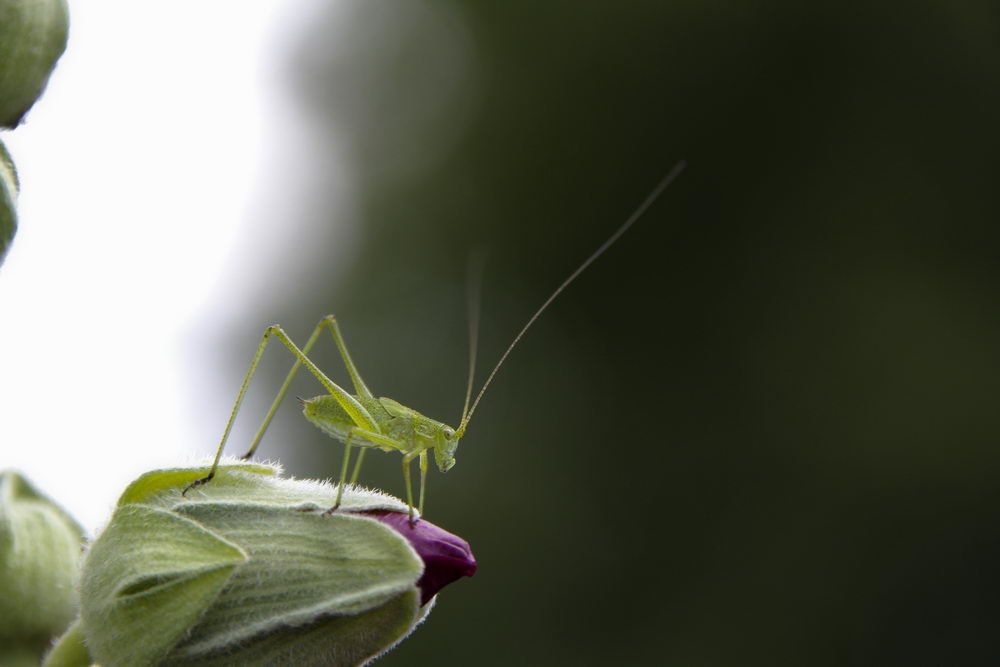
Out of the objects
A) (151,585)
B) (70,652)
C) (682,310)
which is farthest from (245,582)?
(682,310)

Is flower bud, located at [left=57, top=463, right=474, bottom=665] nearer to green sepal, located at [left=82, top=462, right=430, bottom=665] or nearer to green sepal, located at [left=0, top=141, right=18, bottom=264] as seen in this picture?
green sepal, located at [left=82, top=462, right=430, bottom=665]

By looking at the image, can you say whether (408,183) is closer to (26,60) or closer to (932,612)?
(932,612)

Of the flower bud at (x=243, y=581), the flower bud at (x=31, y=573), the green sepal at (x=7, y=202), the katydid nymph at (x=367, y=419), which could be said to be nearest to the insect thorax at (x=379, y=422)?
the katydid nymph at (x=367, y=419)

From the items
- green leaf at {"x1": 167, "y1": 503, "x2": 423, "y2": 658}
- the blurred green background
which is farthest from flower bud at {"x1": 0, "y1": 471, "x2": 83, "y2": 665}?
the blurred green background

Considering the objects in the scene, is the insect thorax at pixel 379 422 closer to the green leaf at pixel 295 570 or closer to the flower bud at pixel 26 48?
the green leaf at pixel 295 570

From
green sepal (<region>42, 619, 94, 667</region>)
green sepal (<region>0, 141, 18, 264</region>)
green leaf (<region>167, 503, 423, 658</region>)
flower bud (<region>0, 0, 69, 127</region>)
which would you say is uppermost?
flower bud (<region>0, 0, 69, 127</region>)

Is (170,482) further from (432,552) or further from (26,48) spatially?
(26,48)

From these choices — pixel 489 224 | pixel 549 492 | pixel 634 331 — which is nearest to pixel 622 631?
pixel 549 492
